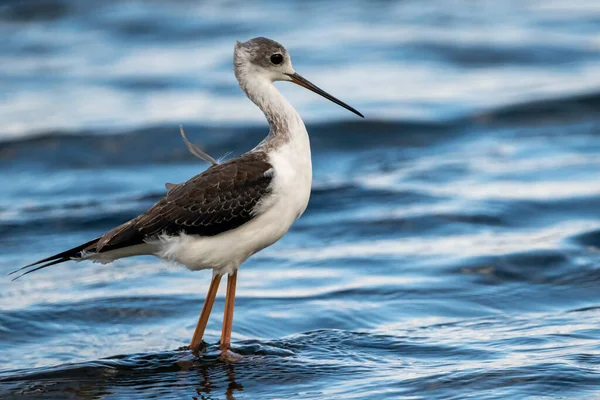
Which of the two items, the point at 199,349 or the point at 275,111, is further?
the point at 199,349

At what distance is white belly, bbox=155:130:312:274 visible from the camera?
24.1 feet

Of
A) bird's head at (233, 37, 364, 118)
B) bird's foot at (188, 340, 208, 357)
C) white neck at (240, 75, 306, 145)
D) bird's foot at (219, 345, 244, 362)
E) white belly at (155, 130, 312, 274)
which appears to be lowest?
bird's foot at (219, 345, 244, 362)

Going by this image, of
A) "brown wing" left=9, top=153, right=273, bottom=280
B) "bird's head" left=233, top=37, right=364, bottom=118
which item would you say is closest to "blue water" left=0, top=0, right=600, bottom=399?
"brown wing" left=9, top=153, right=273, bottom=280

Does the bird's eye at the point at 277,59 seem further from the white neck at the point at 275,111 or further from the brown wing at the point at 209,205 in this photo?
the brown wing at the point at 209,205

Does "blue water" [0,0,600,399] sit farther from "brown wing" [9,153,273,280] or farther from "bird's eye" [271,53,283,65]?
"bird's eye" [271,53,283,65]

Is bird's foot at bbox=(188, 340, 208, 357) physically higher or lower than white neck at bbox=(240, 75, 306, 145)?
lower

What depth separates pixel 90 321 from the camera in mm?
9164

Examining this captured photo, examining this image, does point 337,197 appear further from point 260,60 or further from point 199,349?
point 260,60

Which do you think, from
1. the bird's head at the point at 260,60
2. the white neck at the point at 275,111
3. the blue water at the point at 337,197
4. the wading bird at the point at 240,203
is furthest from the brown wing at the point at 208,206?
the blue water at the point at 337,197

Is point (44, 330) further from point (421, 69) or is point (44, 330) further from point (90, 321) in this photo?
point (421, 69)

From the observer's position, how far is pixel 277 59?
7863 mm

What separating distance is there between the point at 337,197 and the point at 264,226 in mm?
6088

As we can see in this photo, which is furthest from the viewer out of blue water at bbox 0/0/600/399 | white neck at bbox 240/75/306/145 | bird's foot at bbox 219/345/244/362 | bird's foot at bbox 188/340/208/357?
bird's foot at bbox 188/340/208/357


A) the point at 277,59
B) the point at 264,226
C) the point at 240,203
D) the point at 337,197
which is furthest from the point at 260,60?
the point at 337,197
